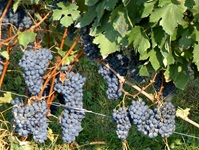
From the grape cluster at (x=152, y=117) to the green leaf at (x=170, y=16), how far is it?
0.70 metres

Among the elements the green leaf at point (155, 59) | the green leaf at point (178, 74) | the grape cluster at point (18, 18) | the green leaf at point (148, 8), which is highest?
the grape cluster at point (18, 18)

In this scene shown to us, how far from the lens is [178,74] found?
2867mm

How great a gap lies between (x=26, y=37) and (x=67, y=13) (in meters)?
0.30

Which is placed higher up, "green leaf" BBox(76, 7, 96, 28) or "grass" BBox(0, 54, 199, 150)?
"green leaf" BBox(76, 7, 96, 28)

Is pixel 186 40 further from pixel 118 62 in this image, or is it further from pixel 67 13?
pixel 67 13

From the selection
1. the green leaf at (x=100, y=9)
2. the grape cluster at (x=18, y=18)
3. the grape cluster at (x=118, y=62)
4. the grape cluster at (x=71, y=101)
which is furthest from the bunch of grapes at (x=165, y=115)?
the grape cluster at (x=18, y=18)

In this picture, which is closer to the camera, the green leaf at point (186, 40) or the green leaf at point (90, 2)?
the green leaf at point (186, 40)

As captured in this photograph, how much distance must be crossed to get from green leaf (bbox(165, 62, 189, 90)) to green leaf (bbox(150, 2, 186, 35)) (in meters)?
0.38

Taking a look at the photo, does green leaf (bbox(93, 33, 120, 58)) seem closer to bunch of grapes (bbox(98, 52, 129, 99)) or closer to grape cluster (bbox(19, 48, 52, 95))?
bunch of grapes (bbox(98, 52, 129, 99))

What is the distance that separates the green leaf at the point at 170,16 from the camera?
2490mm

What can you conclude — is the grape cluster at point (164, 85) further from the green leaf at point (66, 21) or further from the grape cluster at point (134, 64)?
the green leaf at point (66, 21)

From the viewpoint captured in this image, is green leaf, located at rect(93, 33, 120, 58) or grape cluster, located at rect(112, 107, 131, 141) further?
grape cluster, located at rect(112, 107, 131, 141)

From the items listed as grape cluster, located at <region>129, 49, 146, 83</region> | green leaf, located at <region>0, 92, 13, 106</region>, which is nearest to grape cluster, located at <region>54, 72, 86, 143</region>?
grape cluster, located at <region>129, 49, 146, 83</region>

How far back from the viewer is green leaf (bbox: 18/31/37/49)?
299cm
